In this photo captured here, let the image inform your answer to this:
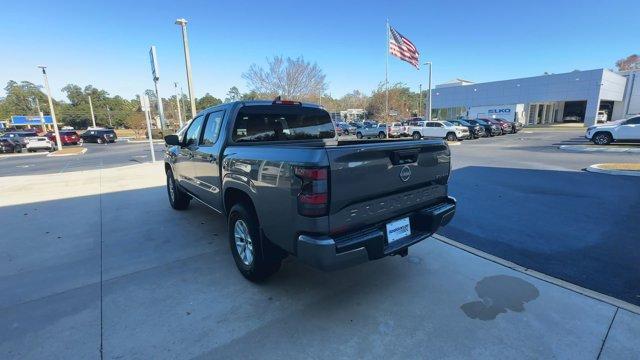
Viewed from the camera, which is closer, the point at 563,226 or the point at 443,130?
the point at 563,226

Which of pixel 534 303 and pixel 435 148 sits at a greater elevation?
pixel 435 148

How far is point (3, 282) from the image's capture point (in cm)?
371

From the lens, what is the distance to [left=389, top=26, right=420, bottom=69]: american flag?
2106 cm

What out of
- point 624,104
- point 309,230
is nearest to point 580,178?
point 309,230

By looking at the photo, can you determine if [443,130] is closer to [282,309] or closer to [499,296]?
[499,296]

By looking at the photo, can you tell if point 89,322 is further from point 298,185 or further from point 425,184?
point 425,184

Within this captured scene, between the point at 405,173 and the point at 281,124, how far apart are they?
1936 mm

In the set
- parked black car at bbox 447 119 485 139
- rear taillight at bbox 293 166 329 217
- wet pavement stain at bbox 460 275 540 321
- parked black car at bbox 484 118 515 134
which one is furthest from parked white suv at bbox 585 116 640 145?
rear taillight at bbox 293 166 329 217

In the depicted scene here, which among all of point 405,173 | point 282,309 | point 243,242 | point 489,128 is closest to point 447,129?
point 489,128

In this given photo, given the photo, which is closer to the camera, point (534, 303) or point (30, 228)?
point (534, 303)

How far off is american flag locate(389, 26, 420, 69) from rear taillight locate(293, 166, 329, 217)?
68.0 ft

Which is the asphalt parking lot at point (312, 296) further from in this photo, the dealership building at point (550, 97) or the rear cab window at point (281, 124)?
the dealership building at point (550, 97)

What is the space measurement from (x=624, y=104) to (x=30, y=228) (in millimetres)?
65552

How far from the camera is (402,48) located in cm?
2169
